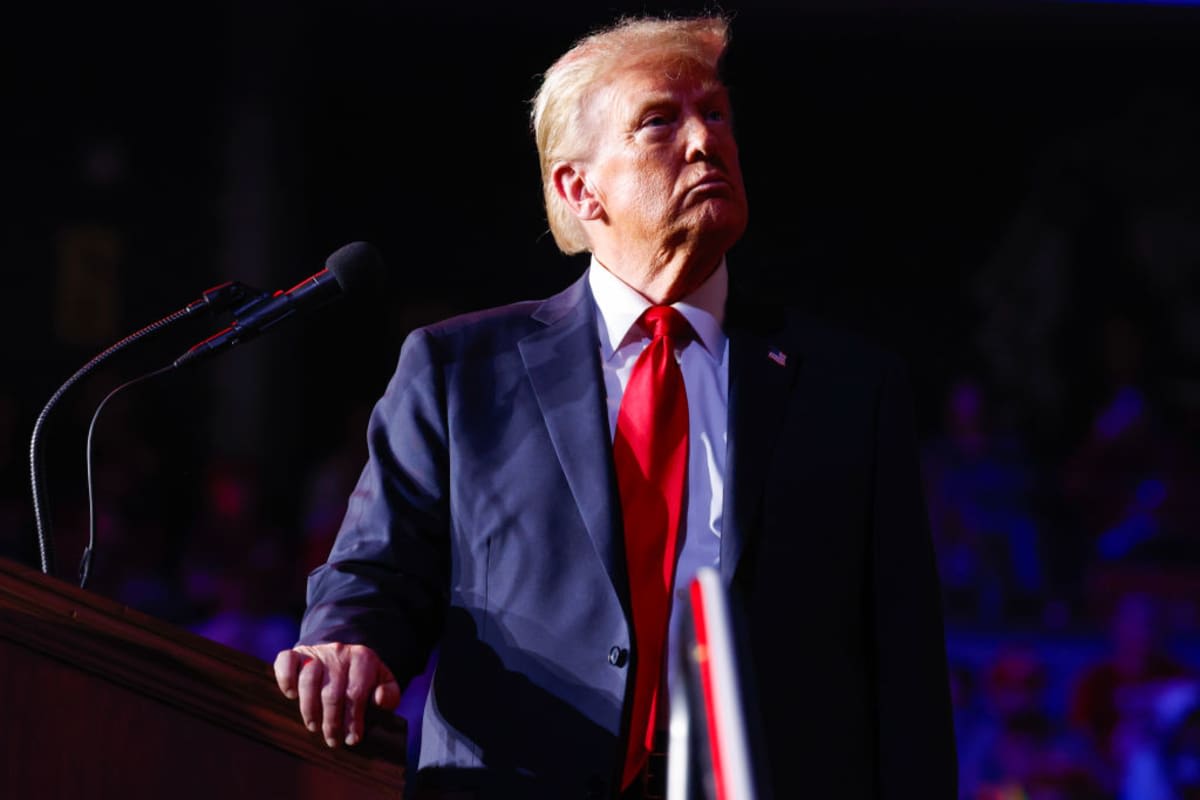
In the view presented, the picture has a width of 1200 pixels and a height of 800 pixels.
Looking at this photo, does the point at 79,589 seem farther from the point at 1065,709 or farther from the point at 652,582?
the point at 1065,709

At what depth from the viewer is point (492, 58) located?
626cm

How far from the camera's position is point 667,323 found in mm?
1550

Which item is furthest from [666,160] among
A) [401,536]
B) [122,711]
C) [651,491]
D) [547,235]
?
[547,235]

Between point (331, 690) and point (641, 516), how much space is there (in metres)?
0.43

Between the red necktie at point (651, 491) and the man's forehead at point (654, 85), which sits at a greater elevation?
the man's forehead at point (654, 85)

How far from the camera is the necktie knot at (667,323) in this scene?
5.08 feet

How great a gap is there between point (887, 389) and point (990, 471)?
4.24 metres

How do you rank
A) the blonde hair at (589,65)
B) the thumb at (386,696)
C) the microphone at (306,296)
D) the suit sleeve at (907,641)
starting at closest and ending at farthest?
the thumb at (386,696), the microphone at (306,296), the suit sleeve at (907,641), the blonde hair at (589,65)

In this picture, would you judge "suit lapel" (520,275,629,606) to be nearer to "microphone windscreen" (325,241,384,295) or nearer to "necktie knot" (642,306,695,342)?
"necktie knot" (642,306,695,342)

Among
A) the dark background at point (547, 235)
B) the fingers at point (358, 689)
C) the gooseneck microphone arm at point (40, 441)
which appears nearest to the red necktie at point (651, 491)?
the fingers at point (358, 689)

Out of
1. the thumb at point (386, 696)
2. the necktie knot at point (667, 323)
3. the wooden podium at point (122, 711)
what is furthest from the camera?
the necktie knot at point (667, 323)

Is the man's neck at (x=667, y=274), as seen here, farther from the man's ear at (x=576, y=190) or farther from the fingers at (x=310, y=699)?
the fingers at (x=310, y=699)

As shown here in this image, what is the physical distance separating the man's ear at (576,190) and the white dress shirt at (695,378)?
0.21 ft

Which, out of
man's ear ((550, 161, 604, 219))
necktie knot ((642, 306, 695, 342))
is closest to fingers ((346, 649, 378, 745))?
necktie knot ((642, 306, 695, 342))
